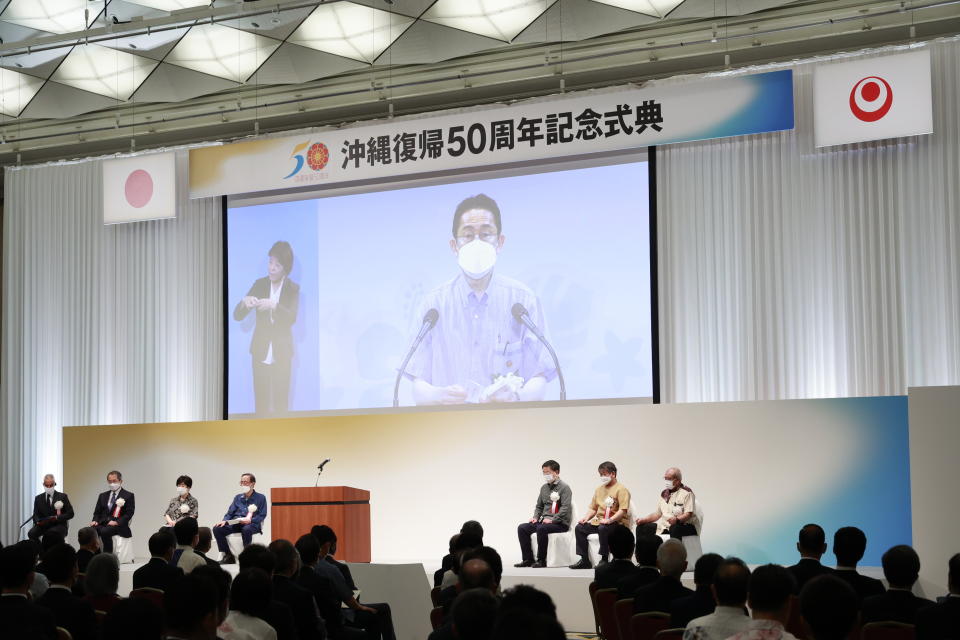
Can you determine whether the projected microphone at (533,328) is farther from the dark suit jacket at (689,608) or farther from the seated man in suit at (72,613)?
the seated man in suit at (72,613)

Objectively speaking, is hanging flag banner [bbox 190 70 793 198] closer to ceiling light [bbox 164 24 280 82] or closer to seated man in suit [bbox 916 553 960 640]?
ceiling light [bbox 164 24 280 82]

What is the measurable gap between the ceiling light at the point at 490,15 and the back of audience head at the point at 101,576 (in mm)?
7229

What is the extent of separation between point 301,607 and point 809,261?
6.98 m

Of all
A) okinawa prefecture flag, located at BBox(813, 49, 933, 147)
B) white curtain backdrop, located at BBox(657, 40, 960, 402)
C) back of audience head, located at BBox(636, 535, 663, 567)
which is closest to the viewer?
back of audience head, located at BBox(636, 535, 663, 567)

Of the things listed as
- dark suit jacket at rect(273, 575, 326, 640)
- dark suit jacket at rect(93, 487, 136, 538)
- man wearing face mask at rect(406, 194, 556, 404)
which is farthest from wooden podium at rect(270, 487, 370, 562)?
dark suit jacket at rect(273, 575, 326, 640)

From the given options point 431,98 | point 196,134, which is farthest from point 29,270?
point 431,98

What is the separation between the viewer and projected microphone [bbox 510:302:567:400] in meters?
10.4

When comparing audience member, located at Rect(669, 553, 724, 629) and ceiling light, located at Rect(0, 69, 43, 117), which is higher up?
ceiling light, located at Rect(0, 69, 43, 117)

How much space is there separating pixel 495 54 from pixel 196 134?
392 cm

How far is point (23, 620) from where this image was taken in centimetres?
318

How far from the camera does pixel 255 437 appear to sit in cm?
1165

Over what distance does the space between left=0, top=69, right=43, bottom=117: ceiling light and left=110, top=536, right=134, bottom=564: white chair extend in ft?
17.0

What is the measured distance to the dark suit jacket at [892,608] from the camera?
12.3 ft

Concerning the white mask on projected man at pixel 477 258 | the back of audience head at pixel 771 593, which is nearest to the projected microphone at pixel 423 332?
the white mask on projected man at pixel 477 258
